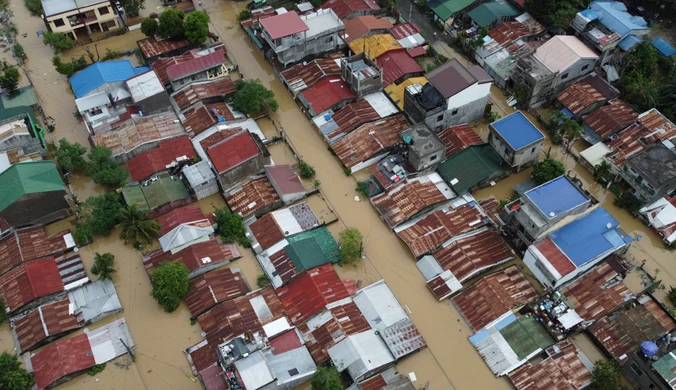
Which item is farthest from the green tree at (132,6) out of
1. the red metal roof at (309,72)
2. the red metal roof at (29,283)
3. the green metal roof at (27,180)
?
the red metal roof at (29,283)

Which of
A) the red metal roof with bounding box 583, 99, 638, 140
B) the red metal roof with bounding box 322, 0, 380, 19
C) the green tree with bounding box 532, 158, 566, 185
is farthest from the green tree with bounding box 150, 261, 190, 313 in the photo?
the red metal roof with bounding box 583, 99, 638, 140

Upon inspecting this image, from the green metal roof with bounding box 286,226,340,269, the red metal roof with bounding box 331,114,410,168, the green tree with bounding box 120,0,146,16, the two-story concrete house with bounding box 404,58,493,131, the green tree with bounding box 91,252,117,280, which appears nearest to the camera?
the green tree with bounding box 91,252,117,280

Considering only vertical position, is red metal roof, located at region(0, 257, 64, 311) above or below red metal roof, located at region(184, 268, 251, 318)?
above

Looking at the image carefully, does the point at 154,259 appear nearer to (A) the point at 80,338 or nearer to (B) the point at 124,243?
(B) the point at 124,243

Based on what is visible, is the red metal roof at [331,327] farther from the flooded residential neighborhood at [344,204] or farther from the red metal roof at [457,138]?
the red metal roof at [457,138]

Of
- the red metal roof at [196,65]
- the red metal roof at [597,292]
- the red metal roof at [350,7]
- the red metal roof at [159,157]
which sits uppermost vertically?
the red metal roof at [350,7]

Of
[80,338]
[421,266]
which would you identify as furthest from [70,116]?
[421,266]

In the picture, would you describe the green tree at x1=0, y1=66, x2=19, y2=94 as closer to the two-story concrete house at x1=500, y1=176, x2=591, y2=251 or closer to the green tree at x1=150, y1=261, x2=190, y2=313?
the green tree at x1=150, y1=261, x2=190, y2=313
